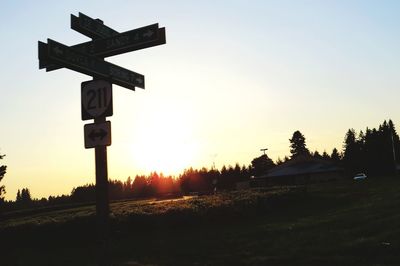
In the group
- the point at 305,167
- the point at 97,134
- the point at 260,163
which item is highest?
the point at 260,163

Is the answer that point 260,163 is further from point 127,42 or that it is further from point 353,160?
point 127,42

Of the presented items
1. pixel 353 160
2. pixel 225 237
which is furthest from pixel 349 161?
pixel 225 237

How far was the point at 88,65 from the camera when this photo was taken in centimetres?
858

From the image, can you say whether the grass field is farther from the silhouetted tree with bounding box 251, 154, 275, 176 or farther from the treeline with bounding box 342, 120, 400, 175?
the silhouetted tree with bounding box 251, 154, 275, 176

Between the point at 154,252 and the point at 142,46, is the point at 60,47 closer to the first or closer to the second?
the point at 142,46

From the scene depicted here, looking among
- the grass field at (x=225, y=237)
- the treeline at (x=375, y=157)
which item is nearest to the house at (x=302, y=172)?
the treeline at (x=375, y=157)

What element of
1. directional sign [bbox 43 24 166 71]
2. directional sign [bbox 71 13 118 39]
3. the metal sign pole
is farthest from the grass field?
directional sign [bbox 71 13 118 39]

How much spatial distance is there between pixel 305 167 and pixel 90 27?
3596 inches

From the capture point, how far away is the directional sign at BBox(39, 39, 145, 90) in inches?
312

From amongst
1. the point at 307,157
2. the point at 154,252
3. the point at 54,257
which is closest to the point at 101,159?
the point at 154,252

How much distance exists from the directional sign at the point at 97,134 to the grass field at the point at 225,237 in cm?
568

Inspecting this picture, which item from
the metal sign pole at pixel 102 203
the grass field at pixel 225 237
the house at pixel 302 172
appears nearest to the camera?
the metal sign pole at pixel 102 203

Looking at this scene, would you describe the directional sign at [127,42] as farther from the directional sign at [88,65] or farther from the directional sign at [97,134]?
the directional sign at [97,134]

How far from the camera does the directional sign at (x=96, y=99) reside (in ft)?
27.4
